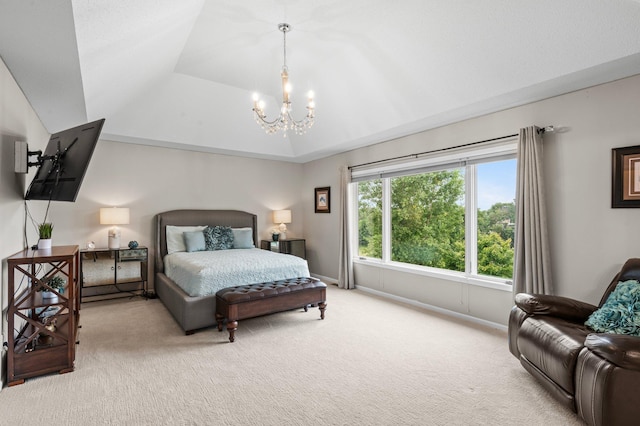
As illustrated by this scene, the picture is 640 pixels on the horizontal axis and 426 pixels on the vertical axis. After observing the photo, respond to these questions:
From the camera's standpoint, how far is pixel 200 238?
529 centimetres

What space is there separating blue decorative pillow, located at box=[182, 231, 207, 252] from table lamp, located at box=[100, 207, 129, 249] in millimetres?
899

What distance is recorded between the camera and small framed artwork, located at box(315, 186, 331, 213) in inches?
252

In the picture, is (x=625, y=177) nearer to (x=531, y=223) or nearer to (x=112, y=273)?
(x=531, y=223)

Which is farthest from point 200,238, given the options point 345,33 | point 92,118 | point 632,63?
point 632,63

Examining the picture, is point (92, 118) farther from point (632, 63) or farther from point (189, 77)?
point (632, 63)

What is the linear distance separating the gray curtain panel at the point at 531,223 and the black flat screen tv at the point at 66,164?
403cm

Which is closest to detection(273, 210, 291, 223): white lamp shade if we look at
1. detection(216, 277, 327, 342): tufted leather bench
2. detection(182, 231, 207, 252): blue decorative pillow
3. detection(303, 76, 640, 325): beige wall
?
detection(182, 231, 207, 252): blue decorative pillow

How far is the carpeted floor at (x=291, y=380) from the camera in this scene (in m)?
2.14

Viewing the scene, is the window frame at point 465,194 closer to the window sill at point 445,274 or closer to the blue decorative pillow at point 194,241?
the window sill at point 445,274

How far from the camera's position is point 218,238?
5.41 meters

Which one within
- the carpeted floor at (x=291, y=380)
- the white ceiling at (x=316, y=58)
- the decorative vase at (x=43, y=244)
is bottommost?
the carpeted floor at (x=291, y=380)

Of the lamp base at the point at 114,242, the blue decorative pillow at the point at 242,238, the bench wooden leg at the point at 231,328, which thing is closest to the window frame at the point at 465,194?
the blue decorative pillow at the point at 242,238

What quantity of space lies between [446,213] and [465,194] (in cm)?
41

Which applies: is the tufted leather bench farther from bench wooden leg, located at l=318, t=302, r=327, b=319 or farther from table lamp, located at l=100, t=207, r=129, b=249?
table lamp, located at l=100, t=207, r=129, b=249
